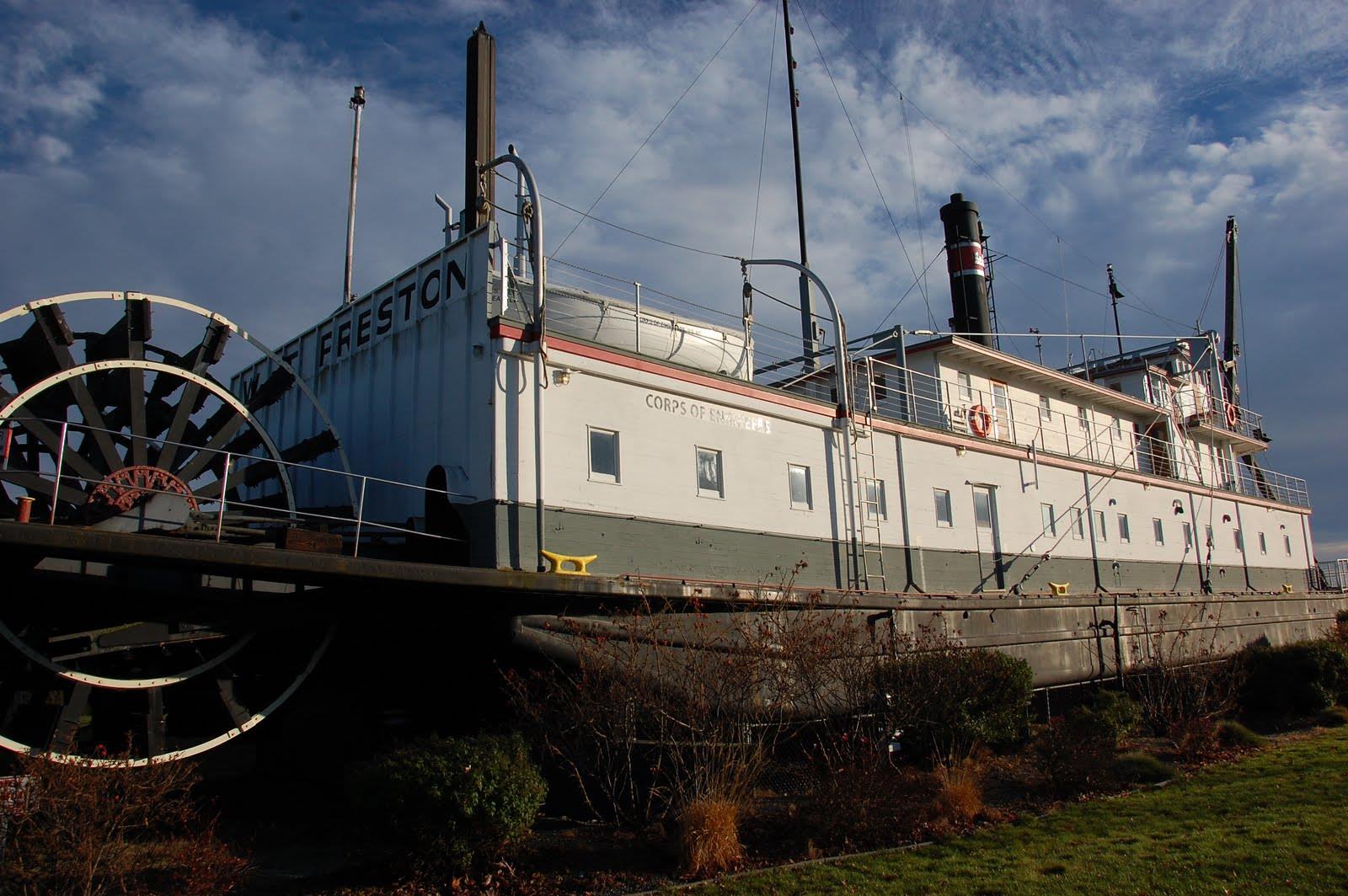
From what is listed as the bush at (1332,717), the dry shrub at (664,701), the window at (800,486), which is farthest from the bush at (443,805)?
the bush at (1332,717)

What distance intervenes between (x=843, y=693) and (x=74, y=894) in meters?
8.14

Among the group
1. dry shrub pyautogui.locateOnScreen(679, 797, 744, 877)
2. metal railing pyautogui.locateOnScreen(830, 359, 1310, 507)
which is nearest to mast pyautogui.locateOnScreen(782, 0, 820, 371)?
metal railing pyautogui.locateOnScreen(830, 359, 1310, 507)

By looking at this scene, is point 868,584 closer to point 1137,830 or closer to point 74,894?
point 1137,830

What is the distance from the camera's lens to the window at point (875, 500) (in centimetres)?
1572

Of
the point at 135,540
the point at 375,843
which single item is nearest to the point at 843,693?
the point at 375,843

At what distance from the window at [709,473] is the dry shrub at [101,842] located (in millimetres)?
6857

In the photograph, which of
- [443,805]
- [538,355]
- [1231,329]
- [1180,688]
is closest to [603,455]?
[538,355]

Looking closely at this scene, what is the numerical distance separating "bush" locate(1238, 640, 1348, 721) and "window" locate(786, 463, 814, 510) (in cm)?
928

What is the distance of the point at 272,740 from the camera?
1445 centimetres

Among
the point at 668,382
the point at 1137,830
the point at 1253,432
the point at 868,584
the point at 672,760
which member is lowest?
the point at 1137,830

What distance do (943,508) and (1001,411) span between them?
5504 millimetres

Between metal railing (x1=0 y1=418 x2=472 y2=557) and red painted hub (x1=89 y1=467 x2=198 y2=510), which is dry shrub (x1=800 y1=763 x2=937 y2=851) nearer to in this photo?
metal railing (x1=0 y1=418 x2=472 y2=557)

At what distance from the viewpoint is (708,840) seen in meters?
9.30

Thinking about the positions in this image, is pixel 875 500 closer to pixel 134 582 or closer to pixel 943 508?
pixel 943 508
